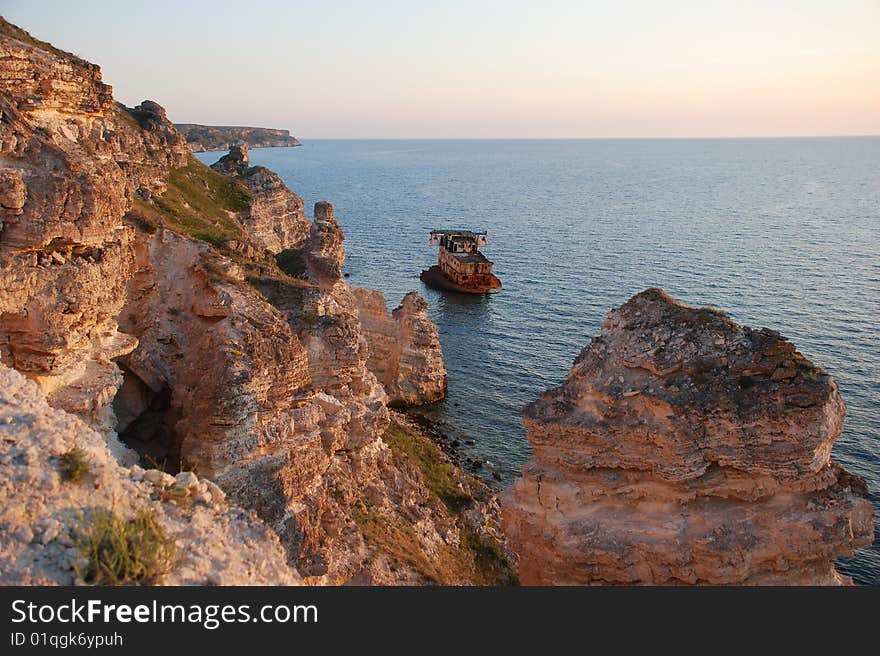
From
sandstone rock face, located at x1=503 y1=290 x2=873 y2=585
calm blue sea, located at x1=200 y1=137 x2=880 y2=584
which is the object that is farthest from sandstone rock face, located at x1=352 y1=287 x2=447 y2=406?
sandstone rock face, located at x1=503 y1=290 x2=873 y2=585

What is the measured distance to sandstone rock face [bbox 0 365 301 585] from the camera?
9766mm

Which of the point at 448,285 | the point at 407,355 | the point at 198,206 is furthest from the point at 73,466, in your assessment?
the point at 448,285

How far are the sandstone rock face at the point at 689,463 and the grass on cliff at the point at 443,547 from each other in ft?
19.1

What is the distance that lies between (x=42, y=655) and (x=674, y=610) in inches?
333

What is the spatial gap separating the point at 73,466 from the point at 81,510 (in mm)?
885

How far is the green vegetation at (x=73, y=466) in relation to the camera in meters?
11.1

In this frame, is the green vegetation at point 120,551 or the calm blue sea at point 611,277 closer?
the green vegetation at point 120,551

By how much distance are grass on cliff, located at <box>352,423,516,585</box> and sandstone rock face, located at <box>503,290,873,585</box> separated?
5.81m

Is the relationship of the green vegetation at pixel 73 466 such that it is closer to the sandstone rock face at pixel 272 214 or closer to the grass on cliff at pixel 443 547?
the grass on cliff at pixel 443 547

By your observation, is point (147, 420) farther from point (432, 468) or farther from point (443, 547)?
point (432, 468)

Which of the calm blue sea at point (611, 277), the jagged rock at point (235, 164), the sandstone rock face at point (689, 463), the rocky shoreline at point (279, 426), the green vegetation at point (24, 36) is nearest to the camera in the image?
the rocky shoreline at point (279, 426)

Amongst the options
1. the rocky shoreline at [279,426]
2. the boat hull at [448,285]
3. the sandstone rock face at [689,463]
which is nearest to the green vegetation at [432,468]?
the rocky shoreline at [279,426]

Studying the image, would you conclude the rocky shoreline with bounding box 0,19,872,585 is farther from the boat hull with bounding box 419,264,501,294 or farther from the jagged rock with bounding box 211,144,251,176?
the boat hull with bounding box 419,264,501,294

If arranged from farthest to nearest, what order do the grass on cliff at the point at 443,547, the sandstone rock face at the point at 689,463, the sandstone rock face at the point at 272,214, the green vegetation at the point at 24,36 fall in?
1. the sandstone rock face at the point at 272,214
2. the green vegetation at the point at 24,36
3. the grass on cliff at the point at 443,547
4. the sandstone rock face at the point at 689,463
